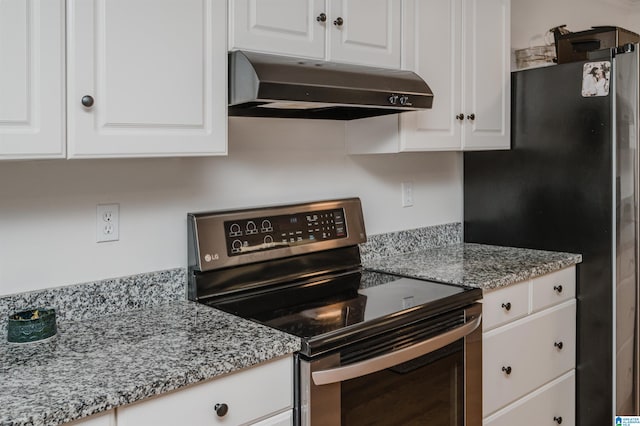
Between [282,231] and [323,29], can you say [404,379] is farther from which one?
[323,29]

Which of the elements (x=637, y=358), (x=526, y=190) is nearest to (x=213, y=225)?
(x=526, y=190)

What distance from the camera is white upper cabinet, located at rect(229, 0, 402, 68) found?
1.63 m

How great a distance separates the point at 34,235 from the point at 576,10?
133 inches

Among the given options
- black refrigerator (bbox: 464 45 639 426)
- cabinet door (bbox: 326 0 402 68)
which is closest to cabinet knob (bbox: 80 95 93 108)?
cabinet door (bbox: 326 0 402 68)

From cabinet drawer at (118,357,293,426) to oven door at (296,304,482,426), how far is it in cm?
6

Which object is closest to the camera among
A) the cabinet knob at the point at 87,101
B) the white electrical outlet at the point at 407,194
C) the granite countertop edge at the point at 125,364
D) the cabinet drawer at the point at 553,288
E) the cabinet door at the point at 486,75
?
the granite countertop edge at the point at 125,364

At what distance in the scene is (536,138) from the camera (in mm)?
2547

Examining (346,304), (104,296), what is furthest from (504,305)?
(104,296)

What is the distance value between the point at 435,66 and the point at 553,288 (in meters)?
1.02

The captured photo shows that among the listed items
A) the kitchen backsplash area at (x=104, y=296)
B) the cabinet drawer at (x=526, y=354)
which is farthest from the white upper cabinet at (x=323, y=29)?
the cabinet drawer at (x=526, y=354)

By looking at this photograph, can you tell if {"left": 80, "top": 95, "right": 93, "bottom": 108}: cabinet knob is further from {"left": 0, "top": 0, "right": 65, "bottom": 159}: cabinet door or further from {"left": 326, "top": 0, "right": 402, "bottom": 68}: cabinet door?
{"left": 326, "top": 0, "right": 402, "bottom": 68}: cabinet door

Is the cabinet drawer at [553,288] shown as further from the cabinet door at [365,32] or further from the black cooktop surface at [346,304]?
the cabinet door at [365,32]

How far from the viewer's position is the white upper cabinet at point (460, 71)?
2158 millimetres

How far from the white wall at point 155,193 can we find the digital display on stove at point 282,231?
0.11 m
